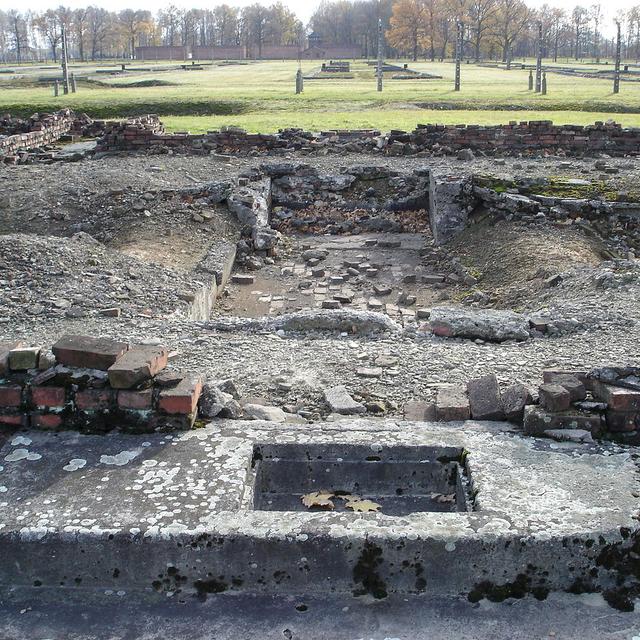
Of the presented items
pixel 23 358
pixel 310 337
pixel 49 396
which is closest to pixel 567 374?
pixel 310 337

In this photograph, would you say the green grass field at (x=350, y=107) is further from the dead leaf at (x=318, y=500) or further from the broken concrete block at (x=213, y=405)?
the dead leaf at (x=318, y=500)

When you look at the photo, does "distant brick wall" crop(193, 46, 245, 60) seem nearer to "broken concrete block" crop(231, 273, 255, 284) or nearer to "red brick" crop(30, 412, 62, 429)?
"broken concrete block" crop(231, 273, 255, 284)

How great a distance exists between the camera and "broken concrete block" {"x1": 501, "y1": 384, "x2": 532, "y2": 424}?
12.3 feet

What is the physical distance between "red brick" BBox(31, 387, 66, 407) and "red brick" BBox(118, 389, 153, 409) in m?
0.29

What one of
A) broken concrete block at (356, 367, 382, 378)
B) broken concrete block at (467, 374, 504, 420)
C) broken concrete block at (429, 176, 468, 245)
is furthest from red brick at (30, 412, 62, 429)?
broken concrete block at (429, 176, 468, 245)

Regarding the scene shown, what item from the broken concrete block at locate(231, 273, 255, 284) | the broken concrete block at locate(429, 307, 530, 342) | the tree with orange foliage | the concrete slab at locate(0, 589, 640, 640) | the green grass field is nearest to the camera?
the concrete slab at locate(0, 589, 640, 640)

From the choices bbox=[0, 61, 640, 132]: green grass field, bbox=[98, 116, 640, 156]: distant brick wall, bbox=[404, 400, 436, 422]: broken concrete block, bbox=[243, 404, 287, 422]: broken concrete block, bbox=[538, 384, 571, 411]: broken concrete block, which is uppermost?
bbox=[0, 61, 640, 132]: green grass field

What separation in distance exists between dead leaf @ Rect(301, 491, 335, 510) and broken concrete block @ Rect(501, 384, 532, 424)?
3.53 feet

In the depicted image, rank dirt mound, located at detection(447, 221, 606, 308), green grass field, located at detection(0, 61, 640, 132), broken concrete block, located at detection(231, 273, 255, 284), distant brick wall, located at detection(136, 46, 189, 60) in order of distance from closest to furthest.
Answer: dirt mound, located at detection(447, 221, 606, 308)
broken concrete block, located at detection(231, 273, 255, 284)
green grass field, located at detection(0, 61, 640, 132)
distant brick wall, located at detection(136, 46, 189, 60)

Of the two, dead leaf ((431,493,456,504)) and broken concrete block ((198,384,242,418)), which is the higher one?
broken concrete block ((198,384,242,418))

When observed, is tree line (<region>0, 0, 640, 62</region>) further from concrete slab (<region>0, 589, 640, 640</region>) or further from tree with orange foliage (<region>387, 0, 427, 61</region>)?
concrete slab (<region>0, 589, 640, 640</region>)

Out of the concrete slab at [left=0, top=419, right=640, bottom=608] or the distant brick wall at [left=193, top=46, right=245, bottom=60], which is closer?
the concrete slab at [left=0, top=419, right=640, bottom=608]

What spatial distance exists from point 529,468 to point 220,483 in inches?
54.2

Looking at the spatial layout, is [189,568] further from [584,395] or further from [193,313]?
[193,313]
